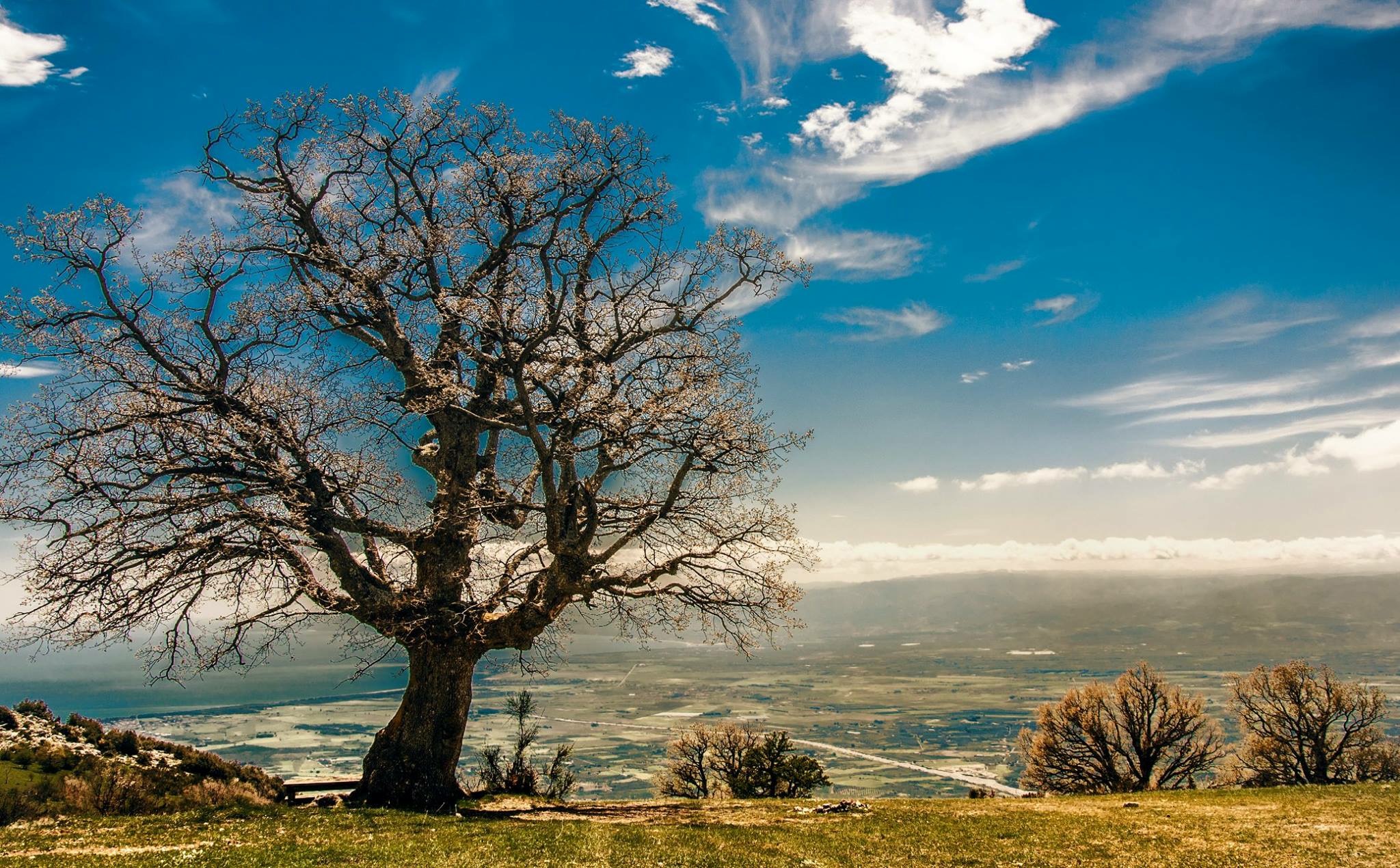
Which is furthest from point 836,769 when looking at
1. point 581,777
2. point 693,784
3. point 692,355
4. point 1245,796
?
point 692,355

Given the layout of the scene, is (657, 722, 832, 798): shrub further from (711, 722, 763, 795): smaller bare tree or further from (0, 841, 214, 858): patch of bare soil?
(0, 841, 214, 858): patch of bare soil

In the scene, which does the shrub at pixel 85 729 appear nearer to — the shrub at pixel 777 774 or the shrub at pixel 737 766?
the shrub at pixel 737 766

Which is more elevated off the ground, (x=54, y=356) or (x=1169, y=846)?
(x=54, y=356)

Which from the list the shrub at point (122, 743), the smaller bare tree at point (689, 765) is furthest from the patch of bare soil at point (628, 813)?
the smaller bare tree at point (689, 765)

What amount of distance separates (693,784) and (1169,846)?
36.8m

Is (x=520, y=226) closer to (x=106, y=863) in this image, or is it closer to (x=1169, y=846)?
(x=106, y=863)

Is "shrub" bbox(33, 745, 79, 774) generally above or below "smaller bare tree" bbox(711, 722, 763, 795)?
above

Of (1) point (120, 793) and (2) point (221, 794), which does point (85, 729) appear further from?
(1) point (120, 793)

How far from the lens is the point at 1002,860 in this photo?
1079 cm

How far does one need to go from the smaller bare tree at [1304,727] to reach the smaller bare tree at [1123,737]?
7.00ft

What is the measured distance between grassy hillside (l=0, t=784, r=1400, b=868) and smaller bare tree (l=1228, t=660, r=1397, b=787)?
32.5 meters

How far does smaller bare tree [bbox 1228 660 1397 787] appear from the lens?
40.8 metres

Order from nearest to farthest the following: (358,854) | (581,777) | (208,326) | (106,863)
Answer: (106,863) → (358,854) → (208,326) → (581,777)

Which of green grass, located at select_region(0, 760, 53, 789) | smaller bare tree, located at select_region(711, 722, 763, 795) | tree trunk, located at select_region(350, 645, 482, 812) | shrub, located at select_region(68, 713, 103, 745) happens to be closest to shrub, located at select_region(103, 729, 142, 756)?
shrub, located at select_region(68, 713, 103, 745)
